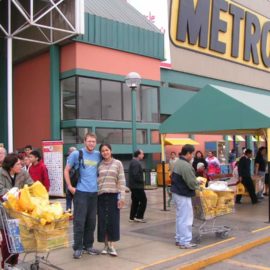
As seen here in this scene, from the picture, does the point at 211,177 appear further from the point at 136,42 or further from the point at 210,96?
the point at 136,42

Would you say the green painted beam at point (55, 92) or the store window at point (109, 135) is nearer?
the green painted beam at point (55, 92)

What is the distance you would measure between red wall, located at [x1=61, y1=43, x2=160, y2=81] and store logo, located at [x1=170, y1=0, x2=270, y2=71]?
3393 millimetres

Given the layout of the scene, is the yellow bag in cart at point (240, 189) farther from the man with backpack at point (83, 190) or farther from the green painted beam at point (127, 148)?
the man with backpack at point (83, 190)

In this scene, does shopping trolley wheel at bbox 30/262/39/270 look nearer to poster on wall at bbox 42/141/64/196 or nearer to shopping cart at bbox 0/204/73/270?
shopping cart at bbox 0/204/73/270

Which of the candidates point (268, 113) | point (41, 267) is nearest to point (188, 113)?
point (268, 113)

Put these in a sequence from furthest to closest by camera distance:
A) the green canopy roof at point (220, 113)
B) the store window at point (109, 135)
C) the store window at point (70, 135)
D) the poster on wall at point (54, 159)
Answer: the store window at point (109, 135) < the store window at point (70, 135) < the poster on wall at point (54, 159) < the green canopy roof at point (220, 113)

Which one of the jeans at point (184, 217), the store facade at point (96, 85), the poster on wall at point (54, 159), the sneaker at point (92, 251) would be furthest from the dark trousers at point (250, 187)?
the sneaker at point (92, 251)

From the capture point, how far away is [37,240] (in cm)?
533

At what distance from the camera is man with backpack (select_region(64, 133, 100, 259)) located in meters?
6.58

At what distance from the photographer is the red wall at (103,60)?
652 inches

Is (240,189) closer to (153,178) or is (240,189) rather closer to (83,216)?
(153,178)

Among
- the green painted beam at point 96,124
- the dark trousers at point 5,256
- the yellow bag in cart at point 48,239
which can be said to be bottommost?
the dark trousers at point 5,256

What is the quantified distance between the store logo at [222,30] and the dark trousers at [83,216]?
631 inches

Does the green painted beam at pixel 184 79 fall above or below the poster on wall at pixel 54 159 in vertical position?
above
